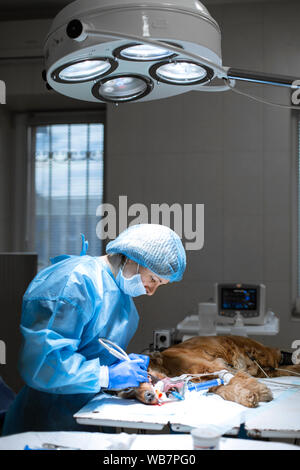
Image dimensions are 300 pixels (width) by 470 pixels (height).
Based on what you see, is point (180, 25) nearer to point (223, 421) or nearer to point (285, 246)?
point (223, 421)

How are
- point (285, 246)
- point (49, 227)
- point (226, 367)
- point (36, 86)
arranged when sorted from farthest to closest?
point (49, 227)
point (36, 86)
point (285, 246)
point (226, 367)

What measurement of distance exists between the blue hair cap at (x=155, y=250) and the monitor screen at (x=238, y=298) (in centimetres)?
177

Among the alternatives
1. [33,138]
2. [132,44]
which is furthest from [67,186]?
[132,44]

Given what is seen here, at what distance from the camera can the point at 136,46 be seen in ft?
4.76

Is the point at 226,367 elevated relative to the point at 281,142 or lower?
lower

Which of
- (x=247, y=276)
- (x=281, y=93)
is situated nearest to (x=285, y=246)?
(x=247, y=276)

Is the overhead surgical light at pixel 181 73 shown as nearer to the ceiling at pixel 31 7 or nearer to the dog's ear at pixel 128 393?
the dog's ear at pixel 128 393

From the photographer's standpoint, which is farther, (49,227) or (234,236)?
(49,227)

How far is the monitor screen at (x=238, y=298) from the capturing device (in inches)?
149

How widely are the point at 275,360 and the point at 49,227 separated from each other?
324cm

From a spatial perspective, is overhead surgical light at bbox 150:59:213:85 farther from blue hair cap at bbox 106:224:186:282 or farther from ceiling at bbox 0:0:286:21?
ceiling at bbox 0:0:286:21

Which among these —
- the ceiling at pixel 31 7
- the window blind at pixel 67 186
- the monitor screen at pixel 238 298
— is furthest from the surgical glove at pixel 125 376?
the ceiling at pixel 31 7

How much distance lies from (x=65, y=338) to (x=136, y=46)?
1.08 metres

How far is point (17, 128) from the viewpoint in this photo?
5309 mm
